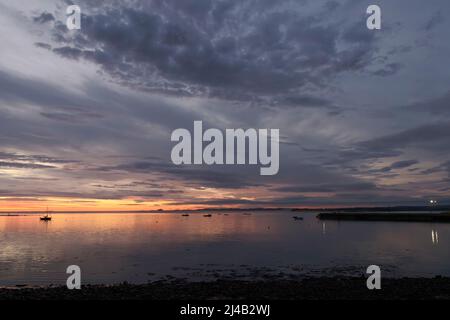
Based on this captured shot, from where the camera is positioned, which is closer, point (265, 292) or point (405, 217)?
point (265, 292)

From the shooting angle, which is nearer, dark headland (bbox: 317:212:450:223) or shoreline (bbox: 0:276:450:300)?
shoreline (bbox: 0:276:450:300)

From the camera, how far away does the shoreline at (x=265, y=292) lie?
2195cm

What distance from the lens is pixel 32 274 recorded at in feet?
121

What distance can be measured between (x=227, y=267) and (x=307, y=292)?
1876cm

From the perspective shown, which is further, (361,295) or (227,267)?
(227,267)

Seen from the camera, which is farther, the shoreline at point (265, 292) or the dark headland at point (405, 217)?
the dark headland at point (405, 217)

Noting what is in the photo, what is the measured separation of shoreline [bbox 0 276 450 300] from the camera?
22.0 m

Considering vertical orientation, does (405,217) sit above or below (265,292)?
above

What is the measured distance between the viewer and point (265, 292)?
2434 cm
